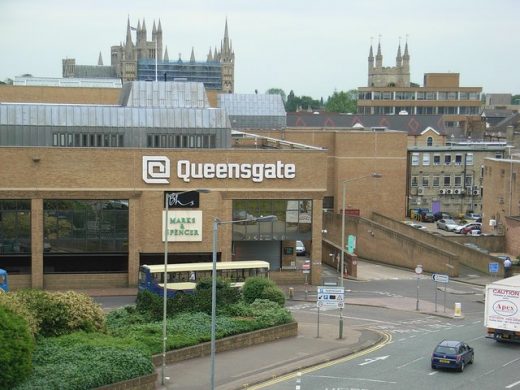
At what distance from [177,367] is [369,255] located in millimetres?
45335

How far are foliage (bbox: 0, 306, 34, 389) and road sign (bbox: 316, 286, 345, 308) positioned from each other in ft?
62.7

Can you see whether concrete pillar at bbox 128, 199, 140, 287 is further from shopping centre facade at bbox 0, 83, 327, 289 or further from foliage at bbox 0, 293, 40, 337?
foliage at bbox 0, 293, 40, 337

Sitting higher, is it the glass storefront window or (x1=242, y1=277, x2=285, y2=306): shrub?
the glass storefront window

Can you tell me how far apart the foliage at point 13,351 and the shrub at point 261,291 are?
20.6 metres

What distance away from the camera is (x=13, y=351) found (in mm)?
29969

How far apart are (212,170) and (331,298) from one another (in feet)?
67.2

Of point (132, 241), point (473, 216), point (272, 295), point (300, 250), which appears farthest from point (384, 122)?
point (272, 295)

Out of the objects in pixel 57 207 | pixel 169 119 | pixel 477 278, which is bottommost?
pixel 477 278

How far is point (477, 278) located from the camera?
73250 mm

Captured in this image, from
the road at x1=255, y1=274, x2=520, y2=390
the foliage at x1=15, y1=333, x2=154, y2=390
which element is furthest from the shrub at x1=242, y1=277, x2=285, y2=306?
the foliage at x1=15, y1=333, x2=154, y2=390

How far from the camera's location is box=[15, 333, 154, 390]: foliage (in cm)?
3097

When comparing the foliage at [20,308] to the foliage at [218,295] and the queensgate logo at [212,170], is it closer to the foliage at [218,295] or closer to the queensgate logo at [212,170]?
the foliage at [218,295]

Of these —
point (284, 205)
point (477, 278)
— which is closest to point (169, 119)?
point (284, 205)

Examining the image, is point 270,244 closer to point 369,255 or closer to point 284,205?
point 284,205
